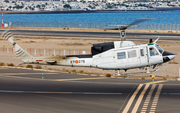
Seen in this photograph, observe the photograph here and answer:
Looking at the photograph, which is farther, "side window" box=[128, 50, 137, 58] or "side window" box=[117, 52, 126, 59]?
"side window" box=[117, 52, 126, 59]

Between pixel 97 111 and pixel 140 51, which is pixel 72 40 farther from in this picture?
pixel 97 111

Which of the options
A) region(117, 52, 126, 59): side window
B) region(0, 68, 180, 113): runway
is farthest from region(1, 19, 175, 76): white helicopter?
region(0, 68, 180, 113): runway

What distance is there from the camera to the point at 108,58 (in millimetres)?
33938

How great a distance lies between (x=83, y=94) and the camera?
27.0 m

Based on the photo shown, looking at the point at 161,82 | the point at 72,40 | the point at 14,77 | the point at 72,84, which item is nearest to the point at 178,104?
the point at 161,82

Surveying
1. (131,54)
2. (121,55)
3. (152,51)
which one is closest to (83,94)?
(121,55)

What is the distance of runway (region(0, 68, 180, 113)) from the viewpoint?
74.4ft

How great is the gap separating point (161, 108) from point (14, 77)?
17.8 meters

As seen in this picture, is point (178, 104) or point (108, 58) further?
point (108, 58)

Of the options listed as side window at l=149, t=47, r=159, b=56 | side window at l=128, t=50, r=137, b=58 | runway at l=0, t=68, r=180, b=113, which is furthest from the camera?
side window at l=149, t=47, r=159, b=56

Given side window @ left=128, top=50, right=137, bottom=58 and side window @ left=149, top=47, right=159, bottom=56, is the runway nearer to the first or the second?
side window @ left=128, top=50, right=137, bottom=58

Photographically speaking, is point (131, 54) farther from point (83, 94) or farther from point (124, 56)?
point (83, 94)

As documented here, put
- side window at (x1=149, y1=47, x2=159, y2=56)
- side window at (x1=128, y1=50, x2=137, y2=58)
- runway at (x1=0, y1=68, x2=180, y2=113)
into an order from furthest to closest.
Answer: side window at (x1=149, y1=47, x2=159, y2=56) → side window at (x1=128, y1=50, x2=137, y2=58) → runway at (x1=0, y1=68, x2=180, y2=113)

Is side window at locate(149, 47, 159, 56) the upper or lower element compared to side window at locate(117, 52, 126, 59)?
upper
